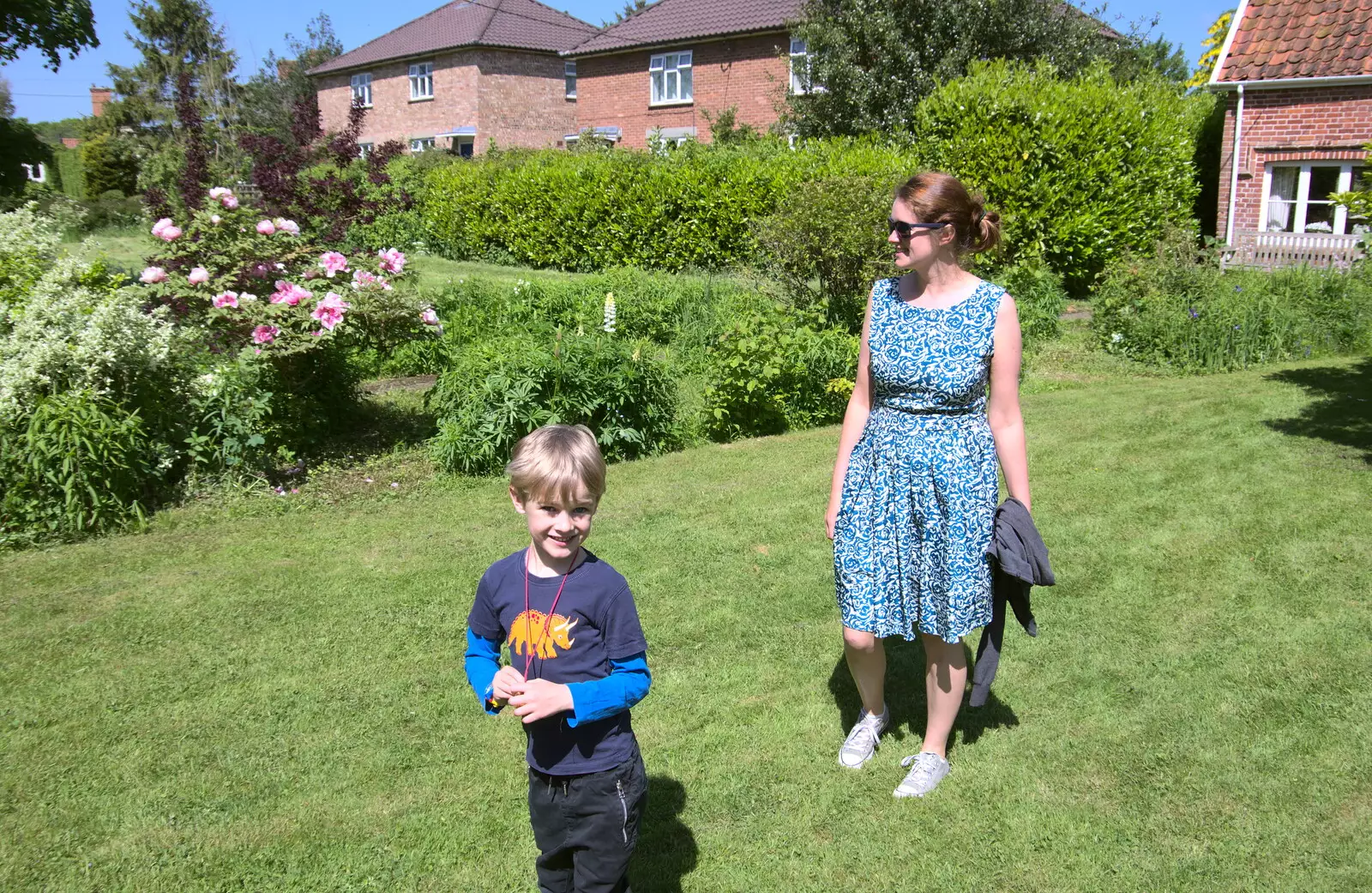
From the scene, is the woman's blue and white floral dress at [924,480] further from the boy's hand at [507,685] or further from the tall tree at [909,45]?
the tall tree at [909,45]

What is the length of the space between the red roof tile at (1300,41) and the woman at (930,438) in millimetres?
14835

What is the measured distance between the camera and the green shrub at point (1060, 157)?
1265cm

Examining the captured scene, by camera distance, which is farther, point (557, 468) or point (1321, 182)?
point (1321, 182)

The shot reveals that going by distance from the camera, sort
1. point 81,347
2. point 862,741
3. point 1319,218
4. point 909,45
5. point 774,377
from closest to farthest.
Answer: point 862,741
point 81,347
point 774,377
point 1319,218
point 909,45

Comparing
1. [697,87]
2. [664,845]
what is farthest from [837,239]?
[697,87]

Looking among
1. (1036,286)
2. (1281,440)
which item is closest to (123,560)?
(1281,440)

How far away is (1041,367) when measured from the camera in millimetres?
9945

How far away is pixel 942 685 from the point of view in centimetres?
333

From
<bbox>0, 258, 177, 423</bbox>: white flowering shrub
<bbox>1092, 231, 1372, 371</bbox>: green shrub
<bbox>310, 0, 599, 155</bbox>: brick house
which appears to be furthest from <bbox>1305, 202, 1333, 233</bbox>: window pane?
<bbox>310, 0, 599, 155</bbox>: brick house

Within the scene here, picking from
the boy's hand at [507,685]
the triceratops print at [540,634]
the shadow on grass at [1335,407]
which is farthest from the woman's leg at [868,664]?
the shadow on grass at [1335,407]

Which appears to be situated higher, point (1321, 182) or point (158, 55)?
point (158, 55)

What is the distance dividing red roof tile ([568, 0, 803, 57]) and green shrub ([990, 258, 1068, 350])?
15291mm

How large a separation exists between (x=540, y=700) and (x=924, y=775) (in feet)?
5.63

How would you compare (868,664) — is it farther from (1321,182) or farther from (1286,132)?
(1321,182)
